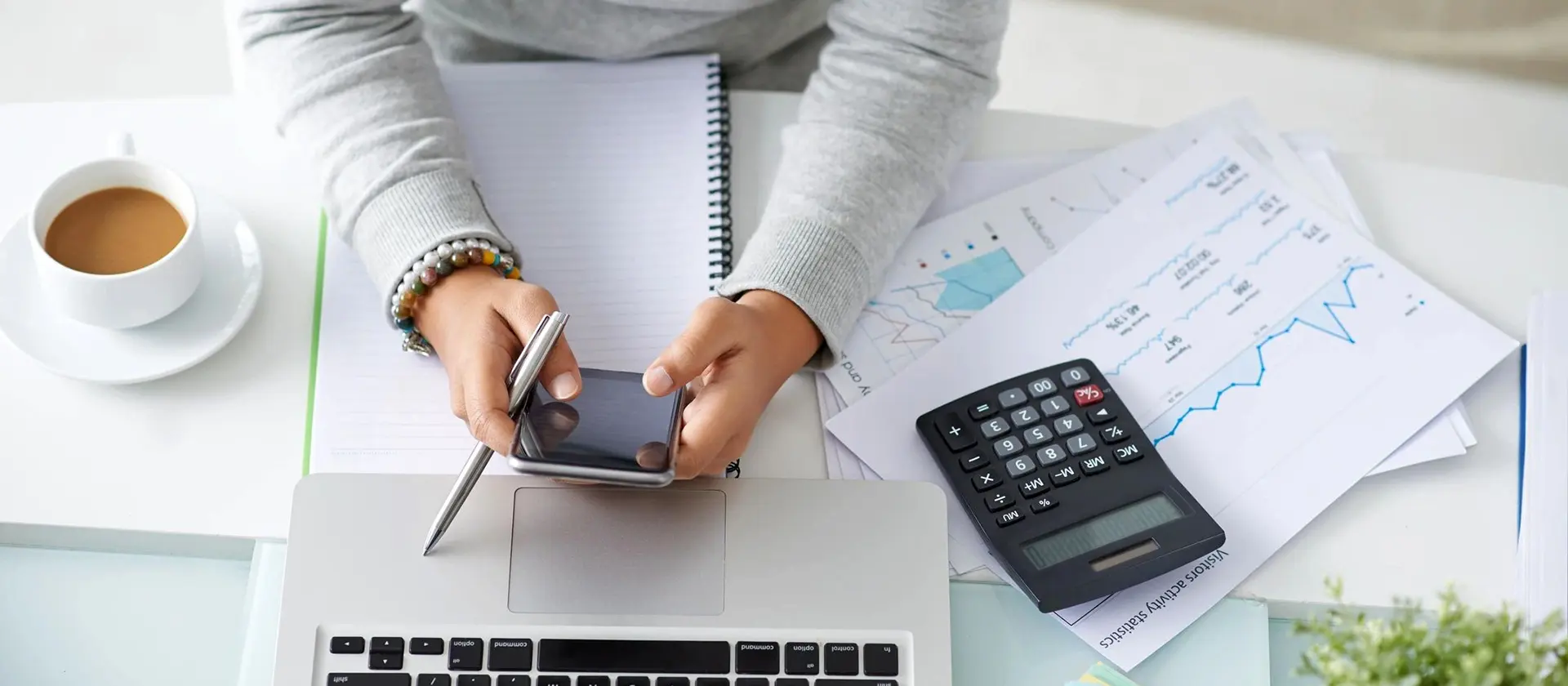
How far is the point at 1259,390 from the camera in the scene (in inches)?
24.9

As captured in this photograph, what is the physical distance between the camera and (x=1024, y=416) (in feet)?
1.98

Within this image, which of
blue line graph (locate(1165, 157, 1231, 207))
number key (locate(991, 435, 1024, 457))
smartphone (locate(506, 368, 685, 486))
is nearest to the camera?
smartphone (locate(506, 368, 685, 486))

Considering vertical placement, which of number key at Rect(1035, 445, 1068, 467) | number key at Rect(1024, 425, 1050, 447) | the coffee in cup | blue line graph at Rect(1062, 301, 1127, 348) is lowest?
number key at Rect(1035, 445, 1068, 467)

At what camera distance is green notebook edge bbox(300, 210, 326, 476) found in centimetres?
58

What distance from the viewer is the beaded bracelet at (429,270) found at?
0.60 m

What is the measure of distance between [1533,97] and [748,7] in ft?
3.30

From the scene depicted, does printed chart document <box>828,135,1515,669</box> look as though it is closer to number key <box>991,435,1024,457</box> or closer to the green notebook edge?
number key <box>991,435,1024,457</box>

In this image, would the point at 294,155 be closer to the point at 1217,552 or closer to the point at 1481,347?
the point at 1217,552

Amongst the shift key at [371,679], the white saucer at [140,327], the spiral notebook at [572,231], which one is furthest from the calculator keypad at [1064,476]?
the white saucer at [140,327]

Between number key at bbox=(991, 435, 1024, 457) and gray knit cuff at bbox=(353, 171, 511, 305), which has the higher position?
gray knit cuff at bbox=(353, 171, 511, 305)

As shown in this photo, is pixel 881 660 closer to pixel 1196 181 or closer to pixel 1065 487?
pixel 1065 487

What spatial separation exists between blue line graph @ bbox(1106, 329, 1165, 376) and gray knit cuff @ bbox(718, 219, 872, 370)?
137mm

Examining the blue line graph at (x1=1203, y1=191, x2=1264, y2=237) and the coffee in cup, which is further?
the blue line graph at (x1=1203, y1=191, x2=1264, y2=237)

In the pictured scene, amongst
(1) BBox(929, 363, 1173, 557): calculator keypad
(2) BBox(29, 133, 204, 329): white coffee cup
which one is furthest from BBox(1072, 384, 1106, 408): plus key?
(2) BBox(29, 133, 204, 329): white coffee cup
